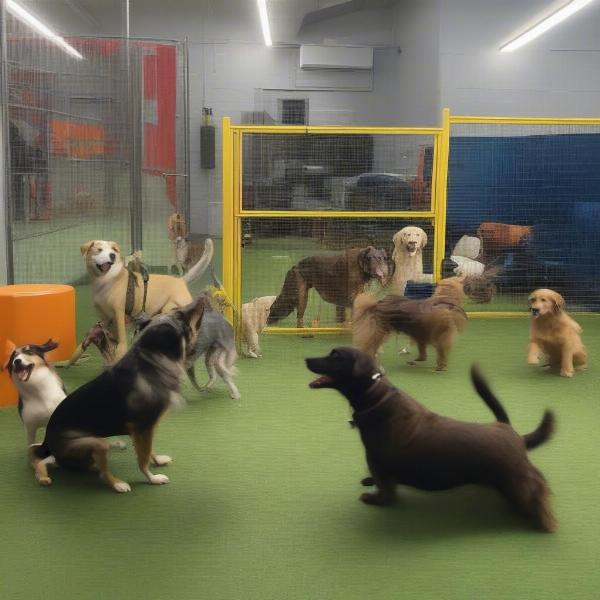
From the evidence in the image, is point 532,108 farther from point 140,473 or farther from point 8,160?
point 140,473

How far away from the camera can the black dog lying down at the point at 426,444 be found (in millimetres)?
2600

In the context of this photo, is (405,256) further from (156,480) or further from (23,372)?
(23,372)

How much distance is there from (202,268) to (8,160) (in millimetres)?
1756

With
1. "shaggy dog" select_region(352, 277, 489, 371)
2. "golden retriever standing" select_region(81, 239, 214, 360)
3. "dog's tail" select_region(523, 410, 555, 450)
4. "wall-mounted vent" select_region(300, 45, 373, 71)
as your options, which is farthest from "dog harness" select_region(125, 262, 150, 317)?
"wall-mounted vent" select_region(300, 45, 373, 71)

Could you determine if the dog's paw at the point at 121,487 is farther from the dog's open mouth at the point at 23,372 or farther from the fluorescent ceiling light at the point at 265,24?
the fluorescent ceiling light at the point at 265,24

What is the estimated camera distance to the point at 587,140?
267 inches

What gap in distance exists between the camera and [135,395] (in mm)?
2885

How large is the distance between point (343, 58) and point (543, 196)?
5.59 meters

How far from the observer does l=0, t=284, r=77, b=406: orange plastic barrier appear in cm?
422

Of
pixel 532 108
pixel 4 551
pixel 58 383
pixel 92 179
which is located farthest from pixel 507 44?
pixel 4 551

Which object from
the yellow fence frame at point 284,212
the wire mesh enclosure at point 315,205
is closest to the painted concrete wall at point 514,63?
the yellow fence frame at point 284,212

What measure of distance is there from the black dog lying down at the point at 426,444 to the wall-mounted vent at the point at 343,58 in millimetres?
9427

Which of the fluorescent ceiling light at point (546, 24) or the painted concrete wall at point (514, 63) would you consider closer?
the fluorescent ceiling light at point (546, 24)

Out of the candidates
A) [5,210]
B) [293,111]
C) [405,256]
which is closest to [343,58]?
[293,111]
